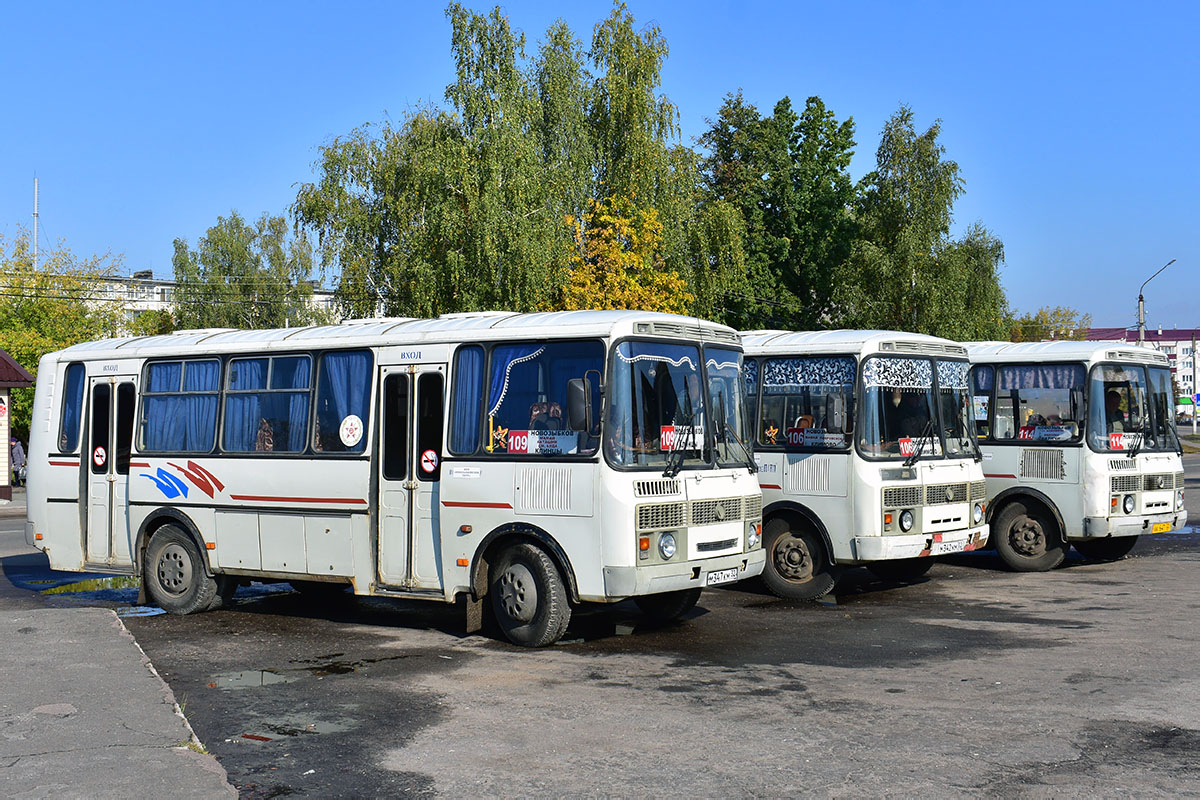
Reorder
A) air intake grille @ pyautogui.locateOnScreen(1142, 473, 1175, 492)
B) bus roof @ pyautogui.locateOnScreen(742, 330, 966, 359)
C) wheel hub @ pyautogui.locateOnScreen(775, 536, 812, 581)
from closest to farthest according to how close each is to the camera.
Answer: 1. bus roof @ pyautogui.locateOnScreen(742, 330, 966, 359)
2. wheel hub @ pyautogui.locateOnScreen(775, 536, 812, 581)
3. air intake grille @ pyautogui.locateOnScreen(1142, 473, 1175, 492)

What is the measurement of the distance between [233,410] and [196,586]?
1.86 meters

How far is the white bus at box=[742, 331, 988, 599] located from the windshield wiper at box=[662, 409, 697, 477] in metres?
3.13

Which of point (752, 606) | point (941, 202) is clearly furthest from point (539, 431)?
point (941, 202)

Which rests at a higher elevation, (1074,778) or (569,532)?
(569,532)

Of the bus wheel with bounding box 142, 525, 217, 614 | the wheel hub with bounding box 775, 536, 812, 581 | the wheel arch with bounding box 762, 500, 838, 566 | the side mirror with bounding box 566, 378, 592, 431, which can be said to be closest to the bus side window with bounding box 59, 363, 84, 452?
the bus wheel with bounding box 142, 525, 217, 614

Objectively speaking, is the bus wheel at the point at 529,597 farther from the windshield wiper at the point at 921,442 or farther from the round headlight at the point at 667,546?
the windshield wiper at the point at 921,442

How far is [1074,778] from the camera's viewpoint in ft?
22.1

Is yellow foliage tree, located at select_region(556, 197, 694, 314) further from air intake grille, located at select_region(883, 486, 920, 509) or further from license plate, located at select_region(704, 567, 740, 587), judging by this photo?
license plate, located at select_region(704, 567, 740, 587)

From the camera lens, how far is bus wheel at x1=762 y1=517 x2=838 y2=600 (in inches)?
547

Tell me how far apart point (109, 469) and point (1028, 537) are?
11.1 m

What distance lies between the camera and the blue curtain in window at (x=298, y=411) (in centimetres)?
1263

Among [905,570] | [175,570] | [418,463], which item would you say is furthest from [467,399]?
[905,570]

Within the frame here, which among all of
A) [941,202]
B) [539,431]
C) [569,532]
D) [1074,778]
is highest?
[941,202]

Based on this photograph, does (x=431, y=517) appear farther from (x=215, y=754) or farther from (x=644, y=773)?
(x=644, y=773)
